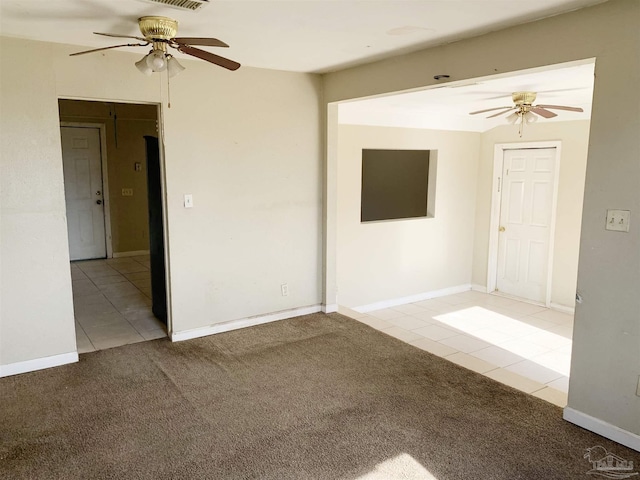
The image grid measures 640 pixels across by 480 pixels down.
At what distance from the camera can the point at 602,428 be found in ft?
8.67

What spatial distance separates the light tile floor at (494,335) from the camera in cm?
378

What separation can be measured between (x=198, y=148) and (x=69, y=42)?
1142 mm

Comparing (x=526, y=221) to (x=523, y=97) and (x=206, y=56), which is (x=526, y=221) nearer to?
(x=523, y=97)

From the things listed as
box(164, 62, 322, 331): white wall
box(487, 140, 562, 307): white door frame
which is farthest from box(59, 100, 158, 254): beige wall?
box(487, 140, 562, 307): white door frame

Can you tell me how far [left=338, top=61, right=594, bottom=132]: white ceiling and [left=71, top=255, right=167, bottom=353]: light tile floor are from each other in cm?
296

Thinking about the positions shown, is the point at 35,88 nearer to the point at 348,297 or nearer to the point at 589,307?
the point at 589,307

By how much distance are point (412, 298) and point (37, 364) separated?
493cm

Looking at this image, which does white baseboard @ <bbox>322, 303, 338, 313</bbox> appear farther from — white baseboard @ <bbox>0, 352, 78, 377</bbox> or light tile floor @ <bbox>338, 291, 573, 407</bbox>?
white baseboard @ <bbox>0, 352, 78, 377</bbox>

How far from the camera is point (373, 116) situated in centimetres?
611

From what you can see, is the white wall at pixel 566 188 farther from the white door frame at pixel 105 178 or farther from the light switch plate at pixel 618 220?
the white door frame at pixel 105 178

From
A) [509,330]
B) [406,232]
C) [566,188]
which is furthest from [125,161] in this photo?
[566,188]

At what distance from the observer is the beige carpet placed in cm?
239

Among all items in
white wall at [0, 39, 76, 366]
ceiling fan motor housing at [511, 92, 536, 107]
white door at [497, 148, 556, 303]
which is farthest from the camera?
white door at [497, 148, 556, 303]

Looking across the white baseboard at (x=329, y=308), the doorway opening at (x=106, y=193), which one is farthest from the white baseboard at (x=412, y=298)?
the doorway opening at (x=106, y=193)
